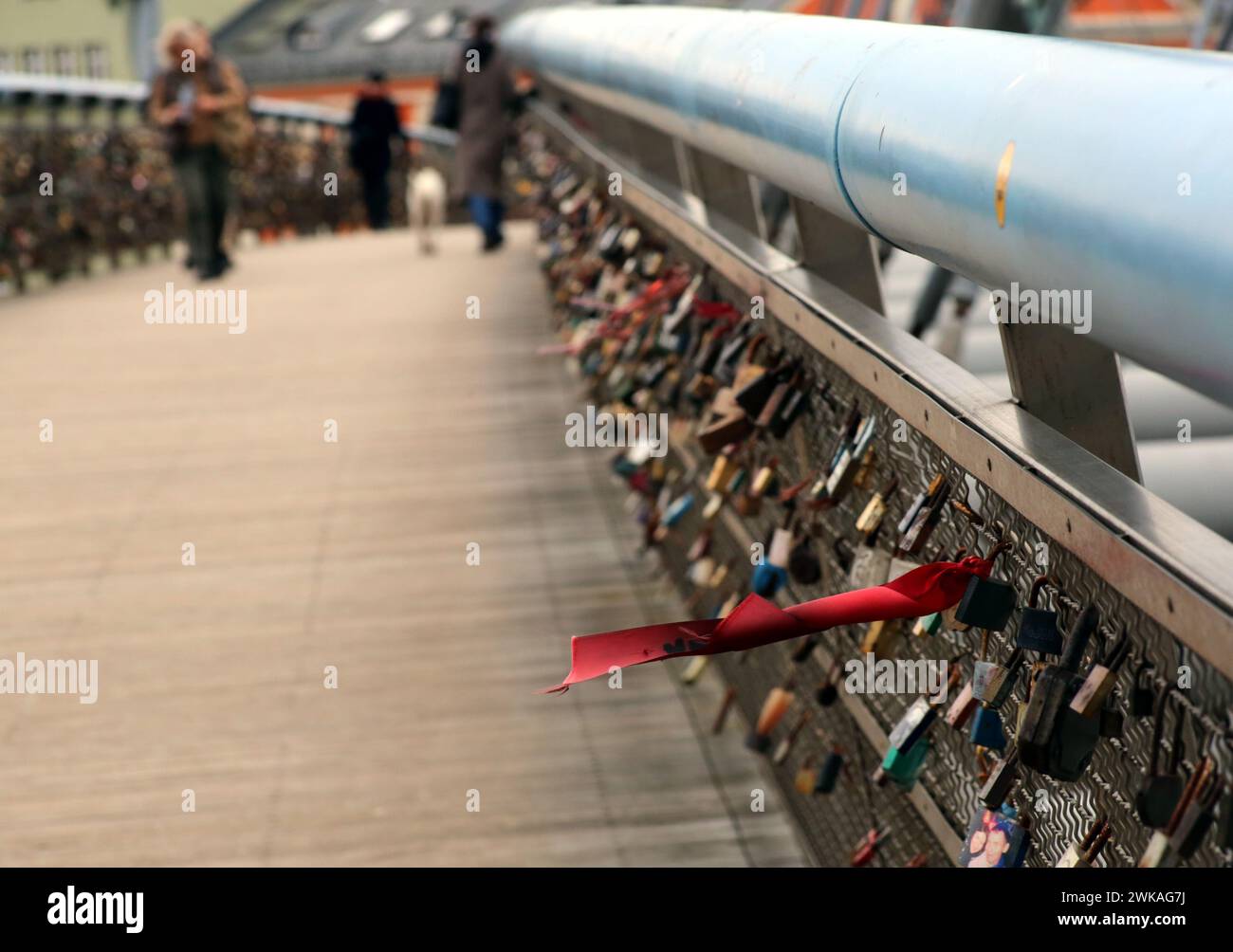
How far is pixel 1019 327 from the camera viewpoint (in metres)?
1.58

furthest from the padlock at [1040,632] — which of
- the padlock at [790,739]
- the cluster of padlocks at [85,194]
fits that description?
the cluster of padlocks at [85,194]

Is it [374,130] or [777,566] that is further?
[374,130]

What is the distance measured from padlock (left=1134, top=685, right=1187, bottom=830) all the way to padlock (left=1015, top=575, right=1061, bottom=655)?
0.17 metres

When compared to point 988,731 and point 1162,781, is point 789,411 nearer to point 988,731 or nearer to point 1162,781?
point 988,731

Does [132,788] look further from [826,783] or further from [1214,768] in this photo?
[1214,768]

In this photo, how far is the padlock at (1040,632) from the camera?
4.70 feet

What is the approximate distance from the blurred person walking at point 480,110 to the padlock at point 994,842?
1071cm

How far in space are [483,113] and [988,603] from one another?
36.1 ft

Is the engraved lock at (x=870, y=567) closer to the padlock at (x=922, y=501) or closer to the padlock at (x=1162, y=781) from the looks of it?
the padlock at (x=922, y=501)

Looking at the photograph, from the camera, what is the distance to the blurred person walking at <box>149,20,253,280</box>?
10.5 meters

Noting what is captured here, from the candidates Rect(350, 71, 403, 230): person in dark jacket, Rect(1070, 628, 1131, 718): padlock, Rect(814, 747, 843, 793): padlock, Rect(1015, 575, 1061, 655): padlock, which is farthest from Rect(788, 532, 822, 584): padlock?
Rect(350, 71, 403, 230): person in dark jacket

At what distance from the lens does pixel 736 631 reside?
57.6 inches

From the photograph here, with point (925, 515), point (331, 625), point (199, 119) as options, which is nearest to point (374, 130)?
point (199, 119)
